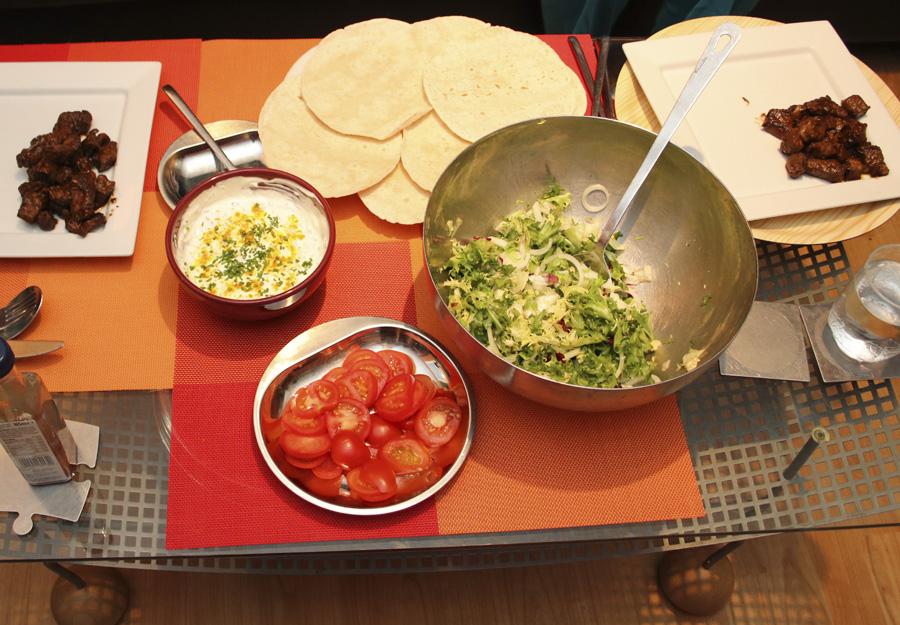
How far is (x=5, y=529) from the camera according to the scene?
1630mm

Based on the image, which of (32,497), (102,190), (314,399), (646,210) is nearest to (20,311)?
(102,190)

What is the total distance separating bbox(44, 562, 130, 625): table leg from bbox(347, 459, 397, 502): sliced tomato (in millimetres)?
1433

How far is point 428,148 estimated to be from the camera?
2.12 m

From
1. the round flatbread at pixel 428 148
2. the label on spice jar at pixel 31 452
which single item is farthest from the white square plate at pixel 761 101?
the label on spice jar at pixel 31 452

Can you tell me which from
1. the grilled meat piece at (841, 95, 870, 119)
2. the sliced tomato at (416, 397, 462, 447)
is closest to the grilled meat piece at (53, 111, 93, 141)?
the sliced tomato at (416, 397, 462, 447)

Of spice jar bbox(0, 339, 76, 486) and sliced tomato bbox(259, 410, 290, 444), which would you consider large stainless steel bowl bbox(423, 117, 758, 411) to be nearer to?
sliced tomato bbox(259, 410, 290, 444)

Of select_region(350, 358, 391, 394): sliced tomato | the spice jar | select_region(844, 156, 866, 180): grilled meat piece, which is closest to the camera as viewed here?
the spice jar

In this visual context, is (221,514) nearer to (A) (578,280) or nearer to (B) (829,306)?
(A) (578,280)

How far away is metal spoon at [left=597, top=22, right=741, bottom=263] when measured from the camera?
176 centimetres

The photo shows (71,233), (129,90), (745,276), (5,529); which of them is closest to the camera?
(5,529)

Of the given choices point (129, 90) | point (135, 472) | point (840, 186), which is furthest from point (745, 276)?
point (129, 90)

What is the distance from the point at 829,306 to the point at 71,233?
2182 millimetres

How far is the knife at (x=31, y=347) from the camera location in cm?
179

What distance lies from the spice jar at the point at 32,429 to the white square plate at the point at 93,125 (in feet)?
1.59
